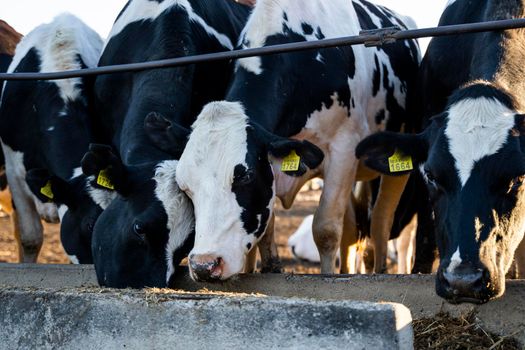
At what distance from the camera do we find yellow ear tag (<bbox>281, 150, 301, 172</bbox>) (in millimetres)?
5684

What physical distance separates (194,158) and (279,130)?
103cm

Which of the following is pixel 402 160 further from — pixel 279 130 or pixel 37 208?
pixel 37 208

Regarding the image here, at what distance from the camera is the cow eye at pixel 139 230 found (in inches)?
214

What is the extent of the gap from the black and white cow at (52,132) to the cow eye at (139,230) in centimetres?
110

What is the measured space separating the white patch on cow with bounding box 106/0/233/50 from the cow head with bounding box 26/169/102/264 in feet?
4.51

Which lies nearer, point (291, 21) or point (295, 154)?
point (295, 154)

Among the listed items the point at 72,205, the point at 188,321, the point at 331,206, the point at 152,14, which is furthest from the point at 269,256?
the point at 188,321

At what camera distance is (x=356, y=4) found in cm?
844

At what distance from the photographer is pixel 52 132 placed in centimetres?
734

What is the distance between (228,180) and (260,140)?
0.40 meters

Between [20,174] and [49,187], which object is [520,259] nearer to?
[49,187]

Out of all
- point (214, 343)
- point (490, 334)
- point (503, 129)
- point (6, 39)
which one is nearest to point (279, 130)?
point (503, 129)

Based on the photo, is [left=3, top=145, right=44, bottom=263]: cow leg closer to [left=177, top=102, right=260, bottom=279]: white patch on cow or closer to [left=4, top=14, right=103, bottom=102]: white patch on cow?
[left=4, top=14, right=103, bottom=102]: white patch on cow

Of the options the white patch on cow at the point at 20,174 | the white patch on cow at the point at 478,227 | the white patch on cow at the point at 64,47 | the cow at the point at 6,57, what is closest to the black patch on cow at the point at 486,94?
the white patch on cow at the point at 478,227
